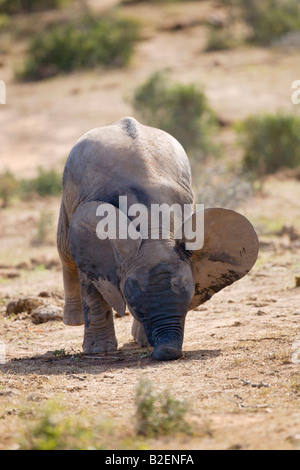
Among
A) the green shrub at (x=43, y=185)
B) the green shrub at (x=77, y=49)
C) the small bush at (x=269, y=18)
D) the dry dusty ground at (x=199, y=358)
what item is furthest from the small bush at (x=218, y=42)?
the green shrub at (x=43, y=185)

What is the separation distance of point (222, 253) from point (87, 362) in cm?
138

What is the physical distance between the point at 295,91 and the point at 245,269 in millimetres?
16131

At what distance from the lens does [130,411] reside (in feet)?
16.8

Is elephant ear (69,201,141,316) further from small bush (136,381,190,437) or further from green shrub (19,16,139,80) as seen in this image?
green shrub (19,16,139,80)

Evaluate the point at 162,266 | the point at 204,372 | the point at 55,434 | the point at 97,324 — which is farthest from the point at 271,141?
the point at 55,434

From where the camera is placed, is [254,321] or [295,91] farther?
[295,91]

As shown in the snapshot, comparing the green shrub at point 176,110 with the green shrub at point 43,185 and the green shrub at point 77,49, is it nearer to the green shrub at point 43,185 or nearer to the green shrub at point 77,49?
the green shrub at point 43,185

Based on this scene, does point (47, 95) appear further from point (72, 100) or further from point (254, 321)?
point (254, 321)

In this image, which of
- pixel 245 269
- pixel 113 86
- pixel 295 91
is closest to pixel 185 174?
pixel 245 269

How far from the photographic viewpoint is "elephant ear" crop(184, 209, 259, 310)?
22.2 feet

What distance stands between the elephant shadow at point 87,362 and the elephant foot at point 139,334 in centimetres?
11

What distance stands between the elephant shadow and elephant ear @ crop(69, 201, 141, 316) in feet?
1.40

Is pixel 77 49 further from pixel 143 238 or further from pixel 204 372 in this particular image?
pixel 204 372

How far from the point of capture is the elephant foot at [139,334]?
→ 24.7 ft
